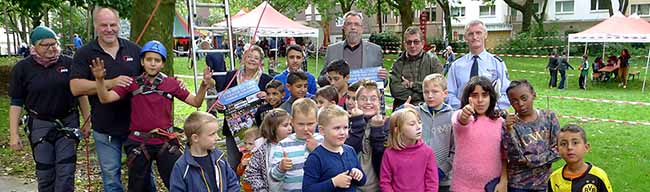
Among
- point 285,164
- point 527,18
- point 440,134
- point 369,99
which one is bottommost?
point 285,164

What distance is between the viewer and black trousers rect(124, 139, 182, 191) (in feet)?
14.1

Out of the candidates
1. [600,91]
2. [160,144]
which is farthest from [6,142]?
[600,91]

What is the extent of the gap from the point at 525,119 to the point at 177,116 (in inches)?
340

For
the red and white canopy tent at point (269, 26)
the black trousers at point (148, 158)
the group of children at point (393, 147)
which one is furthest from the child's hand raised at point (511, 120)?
the red and white canopy tent at point (269, 26)

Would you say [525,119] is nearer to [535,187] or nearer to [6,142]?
[535,187]

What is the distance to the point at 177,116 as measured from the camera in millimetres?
11398

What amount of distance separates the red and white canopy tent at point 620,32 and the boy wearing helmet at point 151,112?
18657mm

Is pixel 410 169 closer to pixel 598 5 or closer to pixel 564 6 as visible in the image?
pixel 598 5

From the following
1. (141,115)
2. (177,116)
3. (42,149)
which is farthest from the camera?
(177,116)

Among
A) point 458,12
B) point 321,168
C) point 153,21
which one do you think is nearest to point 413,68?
point 321,168

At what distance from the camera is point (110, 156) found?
462cm

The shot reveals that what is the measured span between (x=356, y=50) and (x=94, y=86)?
8.35ft

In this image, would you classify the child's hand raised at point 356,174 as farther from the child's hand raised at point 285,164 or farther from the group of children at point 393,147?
the child's hand raised at point 285,164

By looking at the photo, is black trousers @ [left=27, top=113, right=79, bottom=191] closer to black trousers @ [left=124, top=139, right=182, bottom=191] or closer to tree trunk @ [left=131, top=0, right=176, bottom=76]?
black trousers @ [left=124, top=139, right=182, bottom=191]
